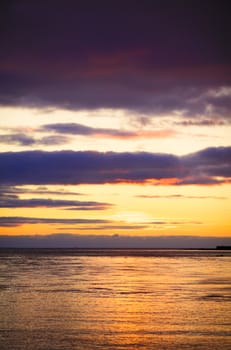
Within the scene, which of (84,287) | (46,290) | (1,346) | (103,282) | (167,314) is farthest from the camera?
(103,282)

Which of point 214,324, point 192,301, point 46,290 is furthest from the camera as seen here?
point 46,290

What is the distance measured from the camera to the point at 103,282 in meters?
60.0

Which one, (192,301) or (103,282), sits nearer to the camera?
(192,301)

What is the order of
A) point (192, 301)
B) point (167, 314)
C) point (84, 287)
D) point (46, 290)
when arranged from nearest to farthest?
point (167, 314)
point (192, 301)
point (46, 290)
point (84, 287)

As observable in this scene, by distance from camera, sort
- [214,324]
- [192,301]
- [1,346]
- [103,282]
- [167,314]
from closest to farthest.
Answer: [1,346] → [214,324] → [167,314] → [192,301] → [103,282]

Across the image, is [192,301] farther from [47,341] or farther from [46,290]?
[47,341]

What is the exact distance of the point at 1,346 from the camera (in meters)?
25.1

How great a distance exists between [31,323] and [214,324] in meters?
10.6

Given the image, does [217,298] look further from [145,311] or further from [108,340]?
[108,340]

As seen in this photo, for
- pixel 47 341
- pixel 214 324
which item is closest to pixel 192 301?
pixel 214 324

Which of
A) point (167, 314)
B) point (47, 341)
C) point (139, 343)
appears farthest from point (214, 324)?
point (47, 341)

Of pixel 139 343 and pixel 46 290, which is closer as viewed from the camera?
pixel 139 343

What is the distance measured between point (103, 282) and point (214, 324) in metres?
29.9

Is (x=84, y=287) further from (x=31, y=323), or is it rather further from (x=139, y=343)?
(x=139, y=343)
